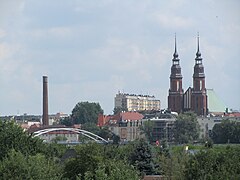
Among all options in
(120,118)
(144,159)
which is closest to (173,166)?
(144,159)

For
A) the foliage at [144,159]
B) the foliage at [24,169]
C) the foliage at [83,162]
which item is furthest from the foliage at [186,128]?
the foliage at [24,169]

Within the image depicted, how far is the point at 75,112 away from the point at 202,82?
32.1 meters

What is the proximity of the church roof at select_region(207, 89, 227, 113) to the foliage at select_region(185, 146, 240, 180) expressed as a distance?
136699 mm

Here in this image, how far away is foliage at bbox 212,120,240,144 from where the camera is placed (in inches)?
5133

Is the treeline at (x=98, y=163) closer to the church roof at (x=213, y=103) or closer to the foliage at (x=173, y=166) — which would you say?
the foliage at (x=173, y=166)

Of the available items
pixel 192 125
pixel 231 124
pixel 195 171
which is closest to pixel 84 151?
pixel 195 171

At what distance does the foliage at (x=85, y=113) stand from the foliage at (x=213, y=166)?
138 m

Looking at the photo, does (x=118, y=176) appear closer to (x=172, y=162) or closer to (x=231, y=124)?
(x=172, y=162)

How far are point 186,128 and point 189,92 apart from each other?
1999 cm

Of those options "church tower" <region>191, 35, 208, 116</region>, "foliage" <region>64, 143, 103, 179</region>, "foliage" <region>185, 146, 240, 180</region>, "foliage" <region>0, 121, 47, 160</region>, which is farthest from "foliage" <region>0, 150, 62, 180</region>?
"church tower" <region>191, 35, 208, 116</region>

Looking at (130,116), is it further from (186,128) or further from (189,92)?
(186,128)

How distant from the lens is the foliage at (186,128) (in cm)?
14800

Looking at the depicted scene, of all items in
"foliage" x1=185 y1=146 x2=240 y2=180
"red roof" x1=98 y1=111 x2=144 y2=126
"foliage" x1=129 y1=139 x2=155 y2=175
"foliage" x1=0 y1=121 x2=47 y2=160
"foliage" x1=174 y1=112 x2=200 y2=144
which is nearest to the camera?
"foliage" x1=185 y1=146 x2=240 y2=180

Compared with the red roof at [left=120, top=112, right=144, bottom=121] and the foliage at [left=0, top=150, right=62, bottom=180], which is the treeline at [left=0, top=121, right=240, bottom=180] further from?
the red roof at [left=120, top=112, right=144, bottom=121]
